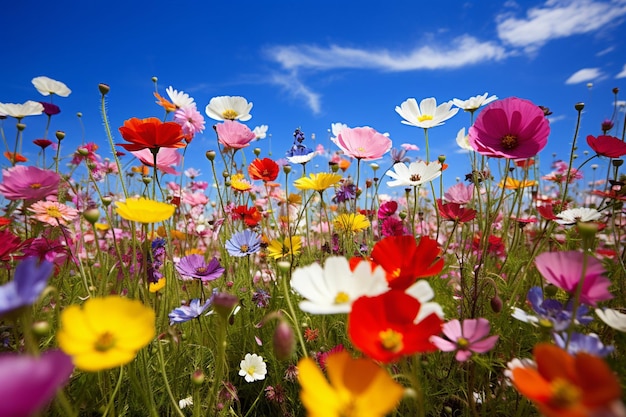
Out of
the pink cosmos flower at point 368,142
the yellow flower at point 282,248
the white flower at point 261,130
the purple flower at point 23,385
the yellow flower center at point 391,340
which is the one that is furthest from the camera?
the white flower at point 261,130

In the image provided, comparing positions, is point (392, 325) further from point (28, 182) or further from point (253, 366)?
point (28, 182)

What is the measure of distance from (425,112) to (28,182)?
125 cm

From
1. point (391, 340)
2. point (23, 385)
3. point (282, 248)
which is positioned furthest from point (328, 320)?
point (23, 385)

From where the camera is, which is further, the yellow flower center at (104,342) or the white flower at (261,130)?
the white flower at (261,130)

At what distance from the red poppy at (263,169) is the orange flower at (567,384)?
1115 mm

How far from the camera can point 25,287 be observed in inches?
17.4

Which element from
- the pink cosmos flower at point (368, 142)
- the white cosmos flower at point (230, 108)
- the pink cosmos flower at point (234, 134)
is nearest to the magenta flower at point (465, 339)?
the pink cosmos flower at point (368, 142)

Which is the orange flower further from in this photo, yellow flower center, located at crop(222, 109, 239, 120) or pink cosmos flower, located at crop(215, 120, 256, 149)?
yellow flower center, located at crop(222, 109, 239, 120)

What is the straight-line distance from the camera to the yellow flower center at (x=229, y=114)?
5.09 feet

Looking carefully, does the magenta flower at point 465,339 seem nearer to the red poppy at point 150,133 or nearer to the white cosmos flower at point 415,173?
the white cosmos flower at point 415,173

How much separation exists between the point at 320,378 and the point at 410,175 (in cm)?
91

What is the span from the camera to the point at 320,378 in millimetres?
442

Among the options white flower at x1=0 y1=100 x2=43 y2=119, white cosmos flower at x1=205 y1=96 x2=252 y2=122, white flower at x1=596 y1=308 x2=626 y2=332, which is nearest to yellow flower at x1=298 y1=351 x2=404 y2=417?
white flower at x1=596 y1=308 x2=626 y2=332

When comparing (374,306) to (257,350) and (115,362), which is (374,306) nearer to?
(115,362)
